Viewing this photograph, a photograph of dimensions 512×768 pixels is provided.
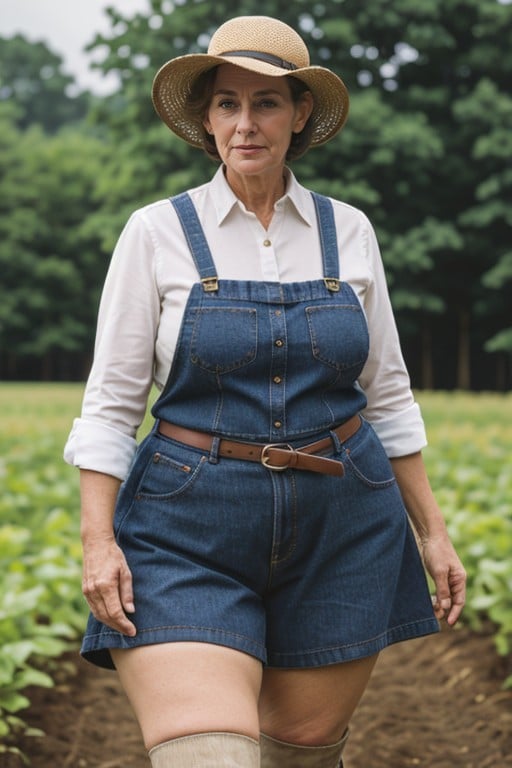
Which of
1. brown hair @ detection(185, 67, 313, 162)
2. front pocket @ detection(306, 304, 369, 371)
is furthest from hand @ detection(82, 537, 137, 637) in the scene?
brown hair @ detection(185, 67, 313, 162)

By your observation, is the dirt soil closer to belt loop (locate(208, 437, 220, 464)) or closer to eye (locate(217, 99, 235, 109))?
belt loop (locate(208, 437, 220, 464))

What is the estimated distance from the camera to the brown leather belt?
2369 mm

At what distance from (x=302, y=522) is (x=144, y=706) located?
511 mm

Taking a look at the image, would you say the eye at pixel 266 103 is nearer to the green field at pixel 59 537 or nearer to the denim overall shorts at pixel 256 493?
the denim overall shorts at pixel 256 493

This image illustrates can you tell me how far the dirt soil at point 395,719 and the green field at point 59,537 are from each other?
14 cm

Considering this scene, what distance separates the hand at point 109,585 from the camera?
89.7 inches

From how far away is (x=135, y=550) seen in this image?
2381 mm

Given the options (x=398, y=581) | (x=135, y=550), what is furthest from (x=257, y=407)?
(x=398, y=581)

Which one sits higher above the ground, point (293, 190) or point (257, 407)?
point (293, 190)

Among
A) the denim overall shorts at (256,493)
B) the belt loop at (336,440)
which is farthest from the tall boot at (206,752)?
the belt loop at (336,440)

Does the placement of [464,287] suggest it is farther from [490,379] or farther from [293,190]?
[293,190]

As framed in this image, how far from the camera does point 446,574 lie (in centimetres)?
274

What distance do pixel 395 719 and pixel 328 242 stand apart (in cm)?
257

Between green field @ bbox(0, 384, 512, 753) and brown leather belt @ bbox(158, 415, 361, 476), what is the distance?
1.50 metres
